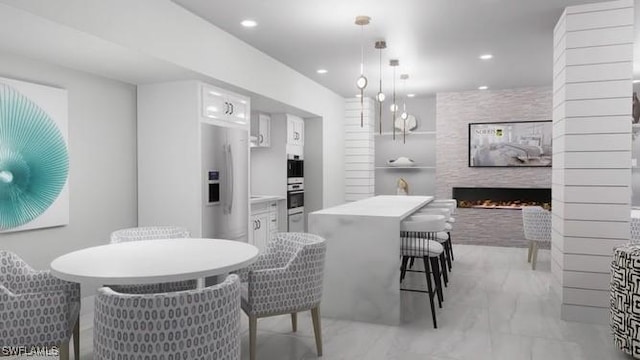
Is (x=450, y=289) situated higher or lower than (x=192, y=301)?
lower

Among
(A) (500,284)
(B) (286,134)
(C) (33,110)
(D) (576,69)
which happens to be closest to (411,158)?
(B) (286,134)

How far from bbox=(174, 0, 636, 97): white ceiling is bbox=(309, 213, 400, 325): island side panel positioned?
66.4 inches

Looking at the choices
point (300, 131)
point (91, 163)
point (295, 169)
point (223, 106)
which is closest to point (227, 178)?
point (223, 106)

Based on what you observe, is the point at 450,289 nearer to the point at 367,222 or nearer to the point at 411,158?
the point at 367,222

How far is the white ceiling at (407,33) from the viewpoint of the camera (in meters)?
3.62

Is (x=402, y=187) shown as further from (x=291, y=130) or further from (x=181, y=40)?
(x=181, y=40)

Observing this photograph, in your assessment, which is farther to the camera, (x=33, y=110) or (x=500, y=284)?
(x=500, y=284)

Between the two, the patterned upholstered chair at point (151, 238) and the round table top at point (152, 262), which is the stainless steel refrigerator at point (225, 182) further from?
the round table top at point (152, 262)

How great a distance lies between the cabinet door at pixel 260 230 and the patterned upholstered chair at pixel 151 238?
85.6 inches

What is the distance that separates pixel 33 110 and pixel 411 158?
6121 mm

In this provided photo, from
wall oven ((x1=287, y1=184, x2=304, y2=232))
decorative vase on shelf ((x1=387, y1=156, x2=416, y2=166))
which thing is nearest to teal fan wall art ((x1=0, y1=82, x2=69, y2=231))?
wall oven ((x1=287, y1=184, x2=304, y2=232))

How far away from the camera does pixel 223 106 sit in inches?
176

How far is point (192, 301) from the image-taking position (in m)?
1.79

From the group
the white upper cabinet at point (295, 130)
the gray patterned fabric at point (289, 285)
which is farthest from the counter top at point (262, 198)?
the gray patterned fabric at point (289, 285)
